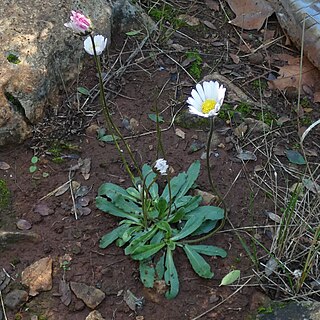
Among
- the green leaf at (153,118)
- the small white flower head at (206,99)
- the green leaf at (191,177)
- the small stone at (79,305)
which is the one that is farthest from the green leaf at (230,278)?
the green leaf at (153,118)

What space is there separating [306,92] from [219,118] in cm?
58

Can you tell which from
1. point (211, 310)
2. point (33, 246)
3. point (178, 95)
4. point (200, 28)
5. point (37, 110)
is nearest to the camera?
point (211, 310)

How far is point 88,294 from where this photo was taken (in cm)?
226

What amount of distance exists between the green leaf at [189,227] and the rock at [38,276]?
1.57 feet

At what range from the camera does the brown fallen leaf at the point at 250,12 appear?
140 inches

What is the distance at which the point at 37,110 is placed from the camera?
2.79 m

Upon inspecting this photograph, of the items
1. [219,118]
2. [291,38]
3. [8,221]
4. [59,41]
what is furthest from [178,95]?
[8,221]

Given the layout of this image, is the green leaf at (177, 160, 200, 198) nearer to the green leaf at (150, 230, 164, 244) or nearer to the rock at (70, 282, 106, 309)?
the green leaf at (150, 230, 164, 244)

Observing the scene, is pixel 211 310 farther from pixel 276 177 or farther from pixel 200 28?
pixel 200 28

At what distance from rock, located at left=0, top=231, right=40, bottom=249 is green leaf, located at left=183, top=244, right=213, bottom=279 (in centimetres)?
61

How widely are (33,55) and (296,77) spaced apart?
134cm

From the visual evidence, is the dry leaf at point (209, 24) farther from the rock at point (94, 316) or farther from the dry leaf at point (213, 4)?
the rock at point (94, 316)

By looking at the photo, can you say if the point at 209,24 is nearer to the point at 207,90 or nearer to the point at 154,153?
the point at 154,153

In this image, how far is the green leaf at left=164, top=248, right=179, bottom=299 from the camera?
2.25 meters
